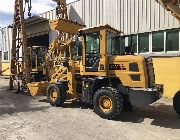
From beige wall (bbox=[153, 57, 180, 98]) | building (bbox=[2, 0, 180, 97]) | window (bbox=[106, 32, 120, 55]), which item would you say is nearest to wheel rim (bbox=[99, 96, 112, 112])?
window (bbox=[106, 32, 120, 55])

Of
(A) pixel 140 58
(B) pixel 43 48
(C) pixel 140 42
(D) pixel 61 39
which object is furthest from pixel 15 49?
(A) pixel 140 58

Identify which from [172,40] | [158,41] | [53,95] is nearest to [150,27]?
[158,41]

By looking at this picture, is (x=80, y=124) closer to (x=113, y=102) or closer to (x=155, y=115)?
(x=113, y=102)

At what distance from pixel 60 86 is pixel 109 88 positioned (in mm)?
2548

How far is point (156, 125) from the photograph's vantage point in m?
7.96

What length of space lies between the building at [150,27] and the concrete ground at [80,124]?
232 centimetres

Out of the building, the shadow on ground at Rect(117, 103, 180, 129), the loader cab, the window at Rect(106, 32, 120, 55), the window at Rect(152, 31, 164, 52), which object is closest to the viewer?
→ the shadow on ground at Rect(117, 103, 180, 129)

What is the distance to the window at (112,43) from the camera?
9.10 m

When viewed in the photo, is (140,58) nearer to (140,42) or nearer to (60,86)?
(60,86)

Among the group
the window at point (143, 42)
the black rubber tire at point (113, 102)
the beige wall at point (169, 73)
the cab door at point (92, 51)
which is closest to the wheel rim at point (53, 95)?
the cab door at point (92, 51)

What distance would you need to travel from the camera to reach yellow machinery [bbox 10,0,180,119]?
8336 mm

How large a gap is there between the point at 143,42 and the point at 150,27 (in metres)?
0.85

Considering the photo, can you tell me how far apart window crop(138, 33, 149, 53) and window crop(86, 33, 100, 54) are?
5.00 metres

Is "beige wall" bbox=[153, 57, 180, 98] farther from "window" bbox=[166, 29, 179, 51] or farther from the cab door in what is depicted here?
the cab door
